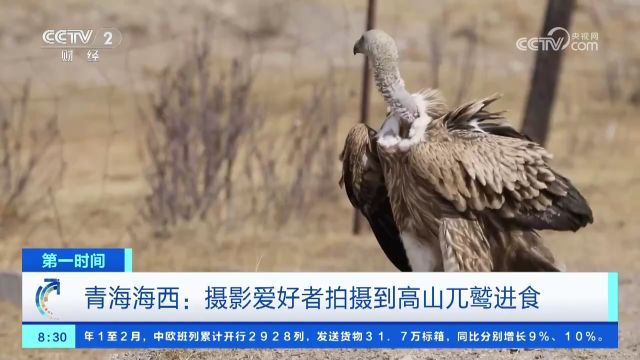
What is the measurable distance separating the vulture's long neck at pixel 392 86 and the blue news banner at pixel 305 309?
80 centimetres

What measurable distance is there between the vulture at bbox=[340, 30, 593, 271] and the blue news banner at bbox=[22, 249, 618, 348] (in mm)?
177

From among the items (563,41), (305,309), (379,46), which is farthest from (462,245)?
(563,41)

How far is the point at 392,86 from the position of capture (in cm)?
580

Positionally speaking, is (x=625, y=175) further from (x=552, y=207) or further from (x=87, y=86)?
(x=87, y=86)

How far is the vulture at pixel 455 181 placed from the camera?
18.6ft

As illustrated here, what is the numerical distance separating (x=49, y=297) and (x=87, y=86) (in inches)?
101

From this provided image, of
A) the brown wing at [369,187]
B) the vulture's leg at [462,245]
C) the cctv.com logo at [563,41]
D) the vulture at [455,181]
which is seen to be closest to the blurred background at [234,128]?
the cctv.com logo at [563,41]

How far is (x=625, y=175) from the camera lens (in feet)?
27.2

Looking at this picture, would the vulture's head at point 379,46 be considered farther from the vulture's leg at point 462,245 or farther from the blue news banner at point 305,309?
the blue news banner at point 305,309

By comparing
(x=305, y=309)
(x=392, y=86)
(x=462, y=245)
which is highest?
(x=392, y=86)

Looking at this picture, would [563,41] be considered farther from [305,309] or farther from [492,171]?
[305,309]

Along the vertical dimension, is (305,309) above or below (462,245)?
below

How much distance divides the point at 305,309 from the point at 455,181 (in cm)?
95

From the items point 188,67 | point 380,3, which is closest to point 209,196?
point 188,67
